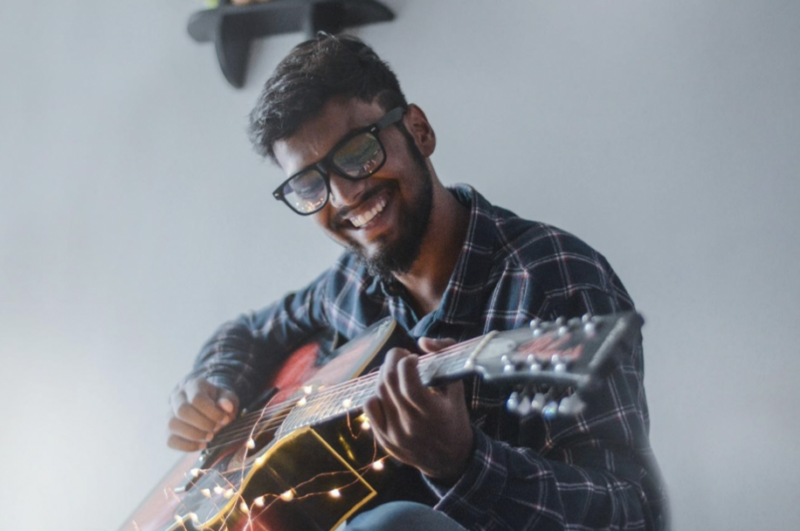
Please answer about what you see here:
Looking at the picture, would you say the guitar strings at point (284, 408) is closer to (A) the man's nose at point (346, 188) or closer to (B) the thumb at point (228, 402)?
(B) the thumb at point (228, 402)

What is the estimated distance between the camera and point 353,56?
1.08 m

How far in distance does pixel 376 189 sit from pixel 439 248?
139 millimetres

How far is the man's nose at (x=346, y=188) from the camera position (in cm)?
101

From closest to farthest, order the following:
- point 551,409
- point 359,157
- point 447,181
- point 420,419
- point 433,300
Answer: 1. point 551,409
2. point 420,419
3. point 359,157
4. point 433,300
5. point 447,181

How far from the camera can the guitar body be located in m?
0.89

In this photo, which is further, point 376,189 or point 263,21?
point 263,21

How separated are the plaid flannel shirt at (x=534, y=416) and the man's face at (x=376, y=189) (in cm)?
8

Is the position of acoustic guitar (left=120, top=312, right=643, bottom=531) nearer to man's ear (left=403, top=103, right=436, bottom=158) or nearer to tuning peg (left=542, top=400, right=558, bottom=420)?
tuning peg (left=542, top=400, right=558, bottom=420)

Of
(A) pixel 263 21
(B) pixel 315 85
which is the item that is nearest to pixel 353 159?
(B) pixel 315 85

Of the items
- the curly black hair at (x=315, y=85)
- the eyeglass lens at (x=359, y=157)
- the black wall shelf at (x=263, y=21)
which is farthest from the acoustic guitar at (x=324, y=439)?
the black wall shelf at (x=263, y=21)

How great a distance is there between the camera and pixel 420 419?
722mm

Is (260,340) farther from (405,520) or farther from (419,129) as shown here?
(405,520)

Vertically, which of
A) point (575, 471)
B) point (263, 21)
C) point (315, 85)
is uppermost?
point (263, 21)

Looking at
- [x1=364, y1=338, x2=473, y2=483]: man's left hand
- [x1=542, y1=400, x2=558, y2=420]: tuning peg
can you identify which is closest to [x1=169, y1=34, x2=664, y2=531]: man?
[x1=364, y1=338, x2=473, y2=483]: man's left hand
